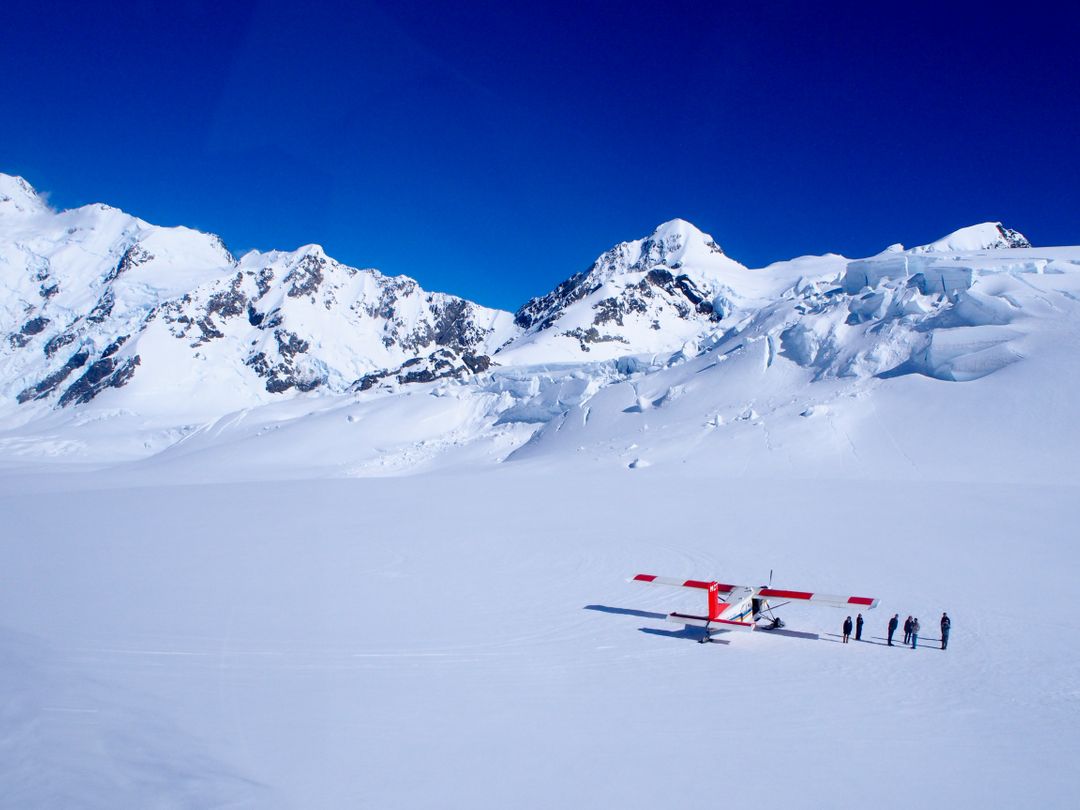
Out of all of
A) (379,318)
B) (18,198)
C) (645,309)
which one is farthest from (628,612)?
(18,198)

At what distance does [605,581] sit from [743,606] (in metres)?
4.80

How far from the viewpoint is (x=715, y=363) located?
5634cm

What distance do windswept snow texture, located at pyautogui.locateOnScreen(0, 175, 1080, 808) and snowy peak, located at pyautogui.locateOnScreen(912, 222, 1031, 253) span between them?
4353 cm

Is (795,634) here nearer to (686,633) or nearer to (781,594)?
(781,594)

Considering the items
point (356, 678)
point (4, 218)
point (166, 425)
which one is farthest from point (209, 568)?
point (4, 218)

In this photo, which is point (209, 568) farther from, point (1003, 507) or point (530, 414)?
point (530, 414)

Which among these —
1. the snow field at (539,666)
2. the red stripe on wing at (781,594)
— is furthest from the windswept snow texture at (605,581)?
the red stripe on wing at (781,594)

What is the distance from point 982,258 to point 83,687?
6654 centimetres

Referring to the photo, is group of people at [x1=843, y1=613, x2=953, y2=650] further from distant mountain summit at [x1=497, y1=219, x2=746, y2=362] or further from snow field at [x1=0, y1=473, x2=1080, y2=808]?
distant mountain summit at [x1=497, y1=219, x2=746, y2=362]

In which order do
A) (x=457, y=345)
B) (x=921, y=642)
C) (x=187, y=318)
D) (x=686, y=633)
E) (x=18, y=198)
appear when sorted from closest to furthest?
(x=921, y=642) → (x=686, y=633) → (x=187, y=318) → (x=457, y=345) → (x=18, y=198)

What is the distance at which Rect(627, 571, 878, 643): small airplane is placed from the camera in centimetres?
1505

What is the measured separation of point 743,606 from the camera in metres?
15.7

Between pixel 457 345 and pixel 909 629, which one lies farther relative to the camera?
pixel 457 345

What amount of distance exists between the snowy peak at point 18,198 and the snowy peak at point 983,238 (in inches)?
8440
